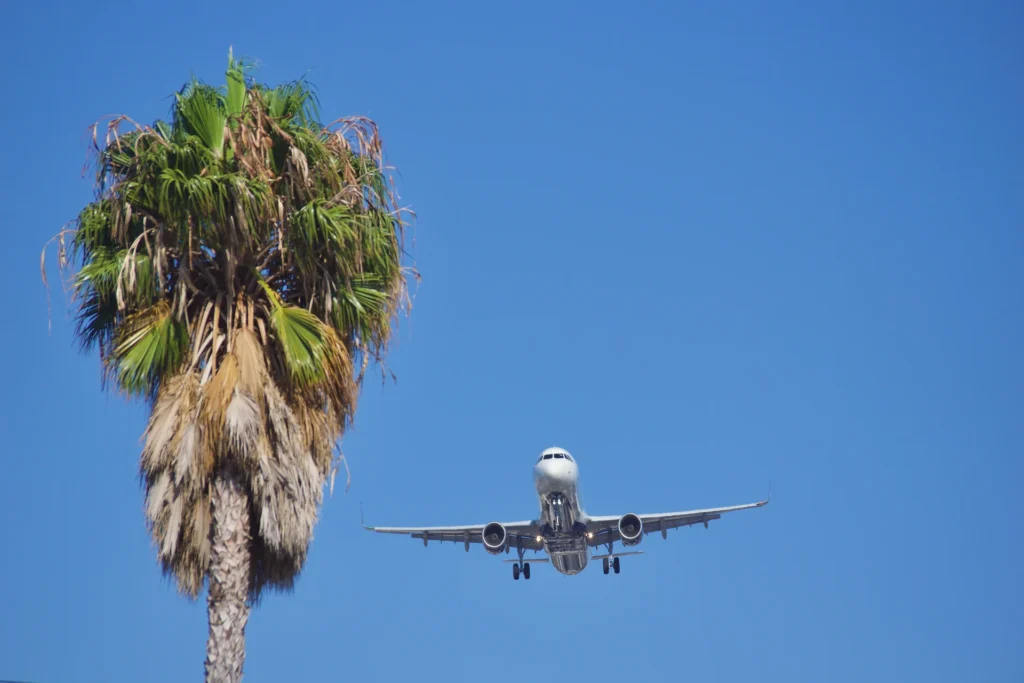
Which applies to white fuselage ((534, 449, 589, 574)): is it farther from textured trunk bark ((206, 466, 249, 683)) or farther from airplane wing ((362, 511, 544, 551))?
textured trunk bark ((206, 466, 249, 683))

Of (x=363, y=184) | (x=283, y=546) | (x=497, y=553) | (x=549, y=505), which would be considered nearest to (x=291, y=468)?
(x=283, y=546)

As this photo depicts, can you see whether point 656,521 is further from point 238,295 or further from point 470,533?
point 238,295

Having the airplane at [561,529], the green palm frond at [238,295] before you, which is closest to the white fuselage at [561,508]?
the airplane at [561,529]

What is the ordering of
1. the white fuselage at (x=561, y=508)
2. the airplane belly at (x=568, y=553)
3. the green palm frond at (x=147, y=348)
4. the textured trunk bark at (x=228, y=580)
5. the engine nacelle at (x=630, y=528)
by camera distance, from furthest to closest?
the engine nacelle at (x=630, y=528)
the airplane belly at (x=568, y=553)
the white fuselage at (x=561, y=508)
the green palm frond at (x=147, y=348)
the textured trunk bark at (x=228, y=580)

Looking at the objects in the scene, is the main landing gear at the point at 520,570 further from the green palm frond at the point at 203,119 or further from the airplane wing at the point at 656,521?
the green palm frond at the point at 203,119

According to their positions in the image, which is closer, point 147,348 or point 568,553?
point 147,348

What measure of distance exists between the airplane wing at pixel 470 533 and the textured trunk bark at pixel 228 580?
42.1m

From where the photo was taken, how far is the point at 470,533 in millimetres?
57125

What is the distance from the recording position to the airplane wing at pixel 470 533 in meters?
53.8

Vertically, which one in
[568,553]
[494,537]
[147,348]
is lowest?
[147,348]

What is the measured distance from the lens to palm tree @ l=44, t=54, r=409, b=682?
11.4 meters

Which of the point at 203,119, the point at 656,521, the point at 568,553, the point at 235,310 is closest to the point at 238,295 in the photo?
the point at 235,310

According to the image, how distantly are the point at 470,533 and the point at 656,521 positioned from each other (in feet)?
31.3

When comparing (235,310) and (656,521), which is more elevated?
(656,521)
